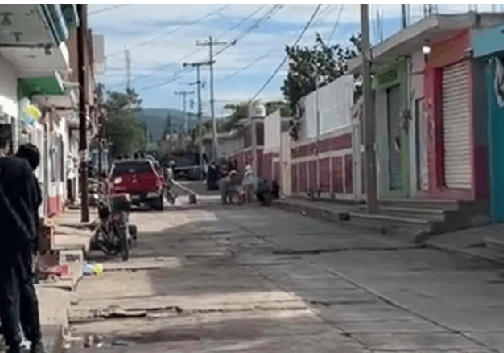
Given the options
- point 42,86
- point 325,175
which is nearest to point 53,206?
point 42,86

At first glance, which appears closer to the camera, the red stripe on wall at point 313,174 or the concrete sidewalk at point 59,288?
the concrete sidewalk at point 59,288

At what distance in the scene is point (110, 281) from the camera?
15953 mm

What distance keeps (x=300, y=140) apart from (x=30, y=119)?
23837mm

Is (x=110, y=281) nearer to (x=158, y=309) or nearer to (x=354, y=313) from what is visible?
(x=158, y=309)

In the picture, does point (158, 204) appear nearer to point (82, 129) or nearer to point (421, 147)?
point (82, 129)

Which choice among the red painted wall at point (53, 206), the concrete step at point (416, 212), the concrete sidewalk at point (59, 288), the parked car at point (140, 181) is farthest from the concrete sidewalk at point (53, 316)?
the parked car at point (140, 181)

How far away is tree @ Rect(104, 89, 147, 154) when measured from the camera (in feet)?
316

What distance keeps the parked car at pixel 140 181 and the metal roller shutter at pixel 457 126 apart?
1596 centimetres

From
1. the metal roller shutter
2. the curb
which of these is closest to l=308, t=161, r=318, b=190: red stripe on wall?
the metal roller shutter

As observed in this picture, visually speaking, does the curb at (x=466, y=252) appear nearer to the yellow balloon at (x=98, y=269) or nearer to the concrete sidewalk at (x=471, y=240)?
the concrete sidewalk at (x=471, y=240)

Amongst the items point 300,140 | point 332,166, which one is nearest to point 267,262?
point 332,166

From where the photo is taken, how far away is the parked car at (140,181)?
39.4 m

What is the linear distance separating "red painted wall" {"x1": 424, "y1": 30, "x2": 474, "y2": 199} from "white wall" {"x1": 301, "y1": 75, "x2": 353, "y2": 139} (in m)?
8.56

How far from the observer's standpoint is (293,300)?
43.3 ft
